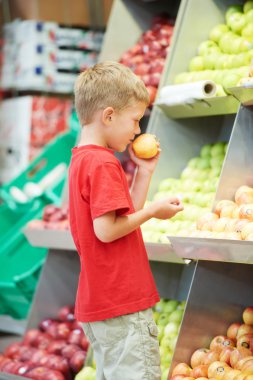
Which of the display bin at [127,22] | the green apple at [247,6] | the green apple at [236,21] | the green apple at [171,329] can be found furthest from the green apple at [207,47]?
→ the green apple at [171,329]

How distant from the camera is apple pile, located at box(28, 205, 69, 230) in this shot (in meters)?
4.06

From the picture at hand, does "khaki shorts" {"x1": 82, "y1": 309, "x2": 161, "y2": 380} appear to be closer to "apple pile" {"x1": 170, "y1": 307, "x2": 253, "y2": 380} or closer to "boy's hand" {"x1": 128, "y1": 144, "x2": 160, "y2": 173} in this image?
"apple pile" {"x1": 170, "y1": 307, "x2": 253, "y2": 380}

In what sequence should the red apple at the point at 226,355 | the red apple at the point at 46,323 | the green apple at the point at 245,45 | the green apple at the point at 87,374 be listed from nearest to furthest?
the red apple at the point at 226,355 < the green apple at the point at 87,374 < the green apple at the point at 245,45 < the red apple at the point at 46,323

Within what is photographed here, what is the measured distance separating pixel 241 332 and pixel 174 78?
142cm

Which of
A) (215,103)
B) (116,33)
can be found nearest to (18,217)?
(116,33)

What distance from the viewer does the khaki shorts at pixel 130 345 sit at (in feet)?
8.11

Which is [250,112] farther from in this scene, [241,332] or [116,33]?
[116,33]

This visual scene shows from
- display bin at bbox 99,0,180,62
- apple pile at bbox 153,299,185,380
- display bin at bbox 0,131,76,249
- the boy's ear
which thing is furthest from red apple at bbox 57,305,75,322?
the boy's ear

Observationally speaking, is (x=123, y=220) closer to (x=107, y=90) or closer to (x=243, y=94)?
(x=107, y=90)

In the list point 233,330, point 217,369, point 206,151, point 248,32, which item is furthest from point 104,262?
point 248,32

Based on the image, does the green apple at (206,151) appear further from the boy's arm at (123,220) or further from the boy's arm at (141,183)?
the boy's arm at (123,220)

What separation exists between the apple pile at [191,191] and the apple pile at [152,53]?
437mm

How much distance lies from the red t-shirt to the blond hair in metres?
0.14

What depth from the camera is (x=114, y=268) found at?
2.46 meters
